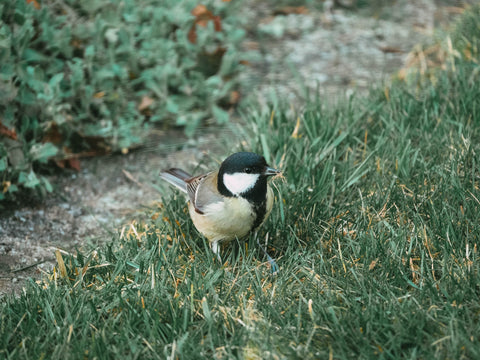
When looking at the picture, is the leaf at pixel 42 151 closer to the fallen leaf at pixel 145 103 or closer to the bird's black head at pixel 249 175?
the fallen leaf at pixel 145 103

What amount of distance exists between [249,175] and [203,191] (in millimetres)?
311

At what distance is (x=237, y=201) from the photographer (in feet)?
11.3

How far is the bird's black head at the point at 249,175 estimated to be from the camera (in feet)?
11.2

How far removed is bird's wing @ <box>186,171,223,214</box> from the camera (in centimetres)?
349

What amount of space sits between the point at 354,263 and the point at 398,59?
133 inches

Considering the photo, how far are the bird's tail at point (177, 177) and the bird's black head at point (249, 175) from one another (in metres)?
0.53

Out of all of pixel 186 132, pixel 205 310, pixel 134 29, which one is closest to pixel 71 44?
pixel 134 29

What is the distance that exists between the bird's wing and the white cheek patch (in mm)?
88

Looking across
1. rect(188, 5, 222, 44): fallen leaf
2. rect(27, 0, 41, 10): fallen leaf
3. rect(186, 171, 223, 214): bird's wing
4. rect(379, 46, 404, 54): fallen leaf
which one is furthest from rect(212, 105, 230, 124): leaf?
rect(379, 46, 404, 54): fallen leaf

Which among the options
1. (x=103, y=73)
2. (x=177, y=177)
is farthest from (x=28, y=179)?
(x=103, y=73)

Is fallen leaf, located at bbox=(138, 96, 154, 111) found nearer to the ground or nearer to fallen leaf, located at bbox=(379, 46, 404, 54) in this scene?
the ground

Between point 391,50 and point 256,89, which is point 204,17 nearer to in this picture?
point 256,89

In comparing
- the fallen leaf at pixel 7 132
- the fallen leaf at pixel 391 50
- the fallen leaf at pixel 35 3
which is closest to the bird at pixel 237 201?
the fallen leaf at pixel 7 132

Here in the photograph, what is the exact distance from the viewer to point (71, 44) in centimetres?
480
